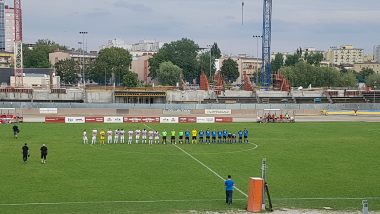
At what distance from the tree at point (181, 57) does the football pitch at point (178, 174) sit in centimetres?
11880

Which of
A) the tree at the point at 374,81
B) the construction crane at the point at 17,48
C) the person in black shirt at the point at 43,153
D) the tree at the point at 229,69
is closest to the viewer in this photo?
the person in black shirt at the point at 43,153

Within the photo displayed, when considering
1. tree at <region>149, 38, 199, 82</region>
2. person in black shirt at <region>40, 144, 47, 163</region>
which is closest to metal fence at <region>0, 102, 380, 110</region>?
person in black shirt at <region>40, 144, 47, 163</region>

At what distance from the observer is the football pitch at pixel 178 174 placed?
22.5 meters

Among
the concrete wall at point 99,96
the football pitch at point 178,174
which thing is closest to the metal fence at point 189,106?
the concrete wall at point 99,96

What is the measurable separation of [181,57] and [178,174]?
475ft

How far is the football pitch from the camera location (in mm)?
22453

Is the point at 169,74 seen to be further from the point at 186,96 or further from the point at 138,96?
the point at 138,96

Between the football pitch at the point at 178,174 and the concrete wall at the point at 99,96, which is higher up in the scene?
the concrete wall at the point at 99,96

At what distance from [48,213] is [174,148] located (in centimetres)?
2240

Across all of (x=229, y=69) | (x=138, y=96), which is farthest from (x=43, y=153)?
(x=229, y=69)

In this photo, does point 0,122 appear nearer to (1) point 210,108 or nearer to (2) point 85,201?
(1) point 210,108

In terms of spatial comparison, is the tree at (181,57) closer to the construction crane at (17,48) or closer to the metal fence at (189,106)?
the construction crane at (17,48)

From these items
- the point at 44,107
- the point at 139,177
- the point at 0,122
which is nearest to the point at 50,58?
the point at 44,107

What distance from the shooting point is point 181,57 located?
173125mm
